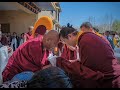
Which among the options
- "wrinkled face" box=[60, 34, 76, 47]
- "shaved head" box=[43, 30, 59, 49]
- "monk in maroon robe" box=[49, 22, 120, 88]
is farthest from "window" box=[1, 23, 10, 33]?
"monk in maroon robe" box=[49, 22, 120, 88]

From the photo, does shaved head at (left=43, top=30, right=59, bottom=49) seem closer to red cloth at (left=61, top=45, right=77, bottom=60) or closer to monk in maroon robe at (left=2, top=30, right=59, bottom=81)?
monk in maroon robe at (left=2, top=30, right=59, bottom=81)

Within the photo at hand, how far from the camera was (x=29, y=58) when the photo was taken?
2.85 metres

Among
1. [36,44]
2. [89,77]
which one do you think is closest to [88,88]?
[89,77]

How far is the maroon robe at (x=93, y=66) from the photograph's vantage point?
2.23 metres

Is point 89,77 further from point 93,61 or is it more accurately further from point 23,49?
point 23,49

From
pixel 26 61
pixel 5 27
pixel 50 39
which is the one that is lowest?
pixel 26 61

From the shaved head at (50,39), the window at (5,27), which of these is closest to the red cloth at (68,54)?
the shaved head at (50,39)

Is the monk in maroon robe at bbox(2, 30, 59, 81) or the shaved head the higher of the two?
the shaved head

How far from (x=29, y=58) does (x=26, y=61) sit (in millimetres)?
44

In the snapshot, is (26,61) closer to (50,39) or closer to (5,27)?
(50,39)

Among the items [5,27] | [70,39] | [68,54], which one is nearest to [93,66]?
[70,39]

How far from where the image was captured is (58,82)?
72.6 inches

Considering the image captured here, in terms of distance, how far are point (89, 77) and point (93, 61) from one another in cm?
16

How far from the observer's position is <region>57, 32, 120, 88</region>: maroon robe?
2.23 m
